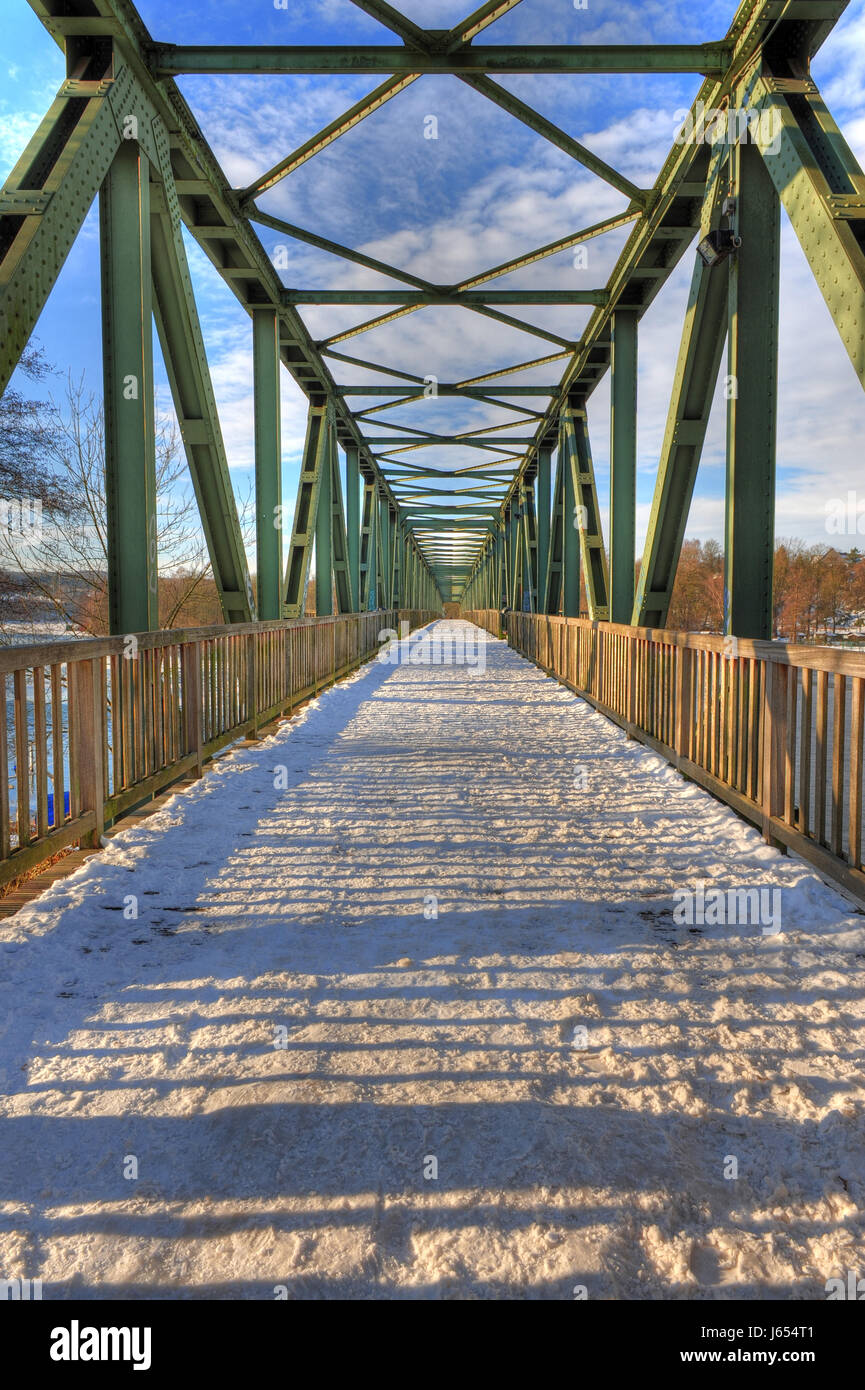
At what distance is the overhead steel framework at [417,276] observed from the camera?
4717 millimetres

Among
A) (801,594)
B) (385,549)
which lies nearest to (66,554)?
(385,549)

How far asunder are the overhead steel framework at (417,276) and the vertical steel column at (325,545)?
4956mm

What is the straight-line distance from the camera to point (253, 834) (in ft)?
13.8

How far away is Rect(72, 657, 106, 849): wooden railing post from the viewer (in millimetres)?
3709

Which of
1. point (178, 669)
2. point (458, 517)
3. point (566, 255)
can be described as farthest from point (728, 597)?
point (458, 517)

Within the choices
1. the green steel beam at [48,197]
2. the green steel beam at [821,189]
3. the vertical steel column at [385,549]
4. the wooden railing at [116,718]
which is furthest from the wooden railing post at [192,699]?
the vertical steel column at [385,549]

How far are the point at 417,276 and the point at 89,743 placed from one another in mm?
9166

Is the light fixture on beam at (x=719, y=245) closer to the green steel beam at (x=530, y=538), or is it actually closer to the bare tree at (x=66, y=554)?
the bare tree at (x=66, y=554)

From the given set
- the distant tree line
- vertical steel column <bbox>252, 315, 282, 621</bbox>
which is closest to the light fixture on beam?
vertical steel column <bbox>252, 315, 282, 621</bbox>

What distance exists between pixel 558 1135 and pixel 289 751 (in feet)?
17.1

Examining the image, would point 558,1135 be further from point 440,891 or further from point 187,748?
point 187,748

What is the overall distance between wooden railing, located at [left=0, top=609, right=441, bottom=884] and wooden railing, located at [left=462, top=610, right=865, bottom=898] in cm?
314

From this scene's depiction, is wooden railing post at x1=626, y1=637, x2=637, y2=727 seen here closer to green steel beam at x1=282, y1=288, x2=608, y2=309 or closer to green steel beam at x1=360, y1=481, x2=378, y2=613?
green steel beam at x1=282, y1=288, x2=608, y2=309

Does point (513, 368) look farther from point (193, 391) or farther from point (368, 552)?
point (368, 552)
